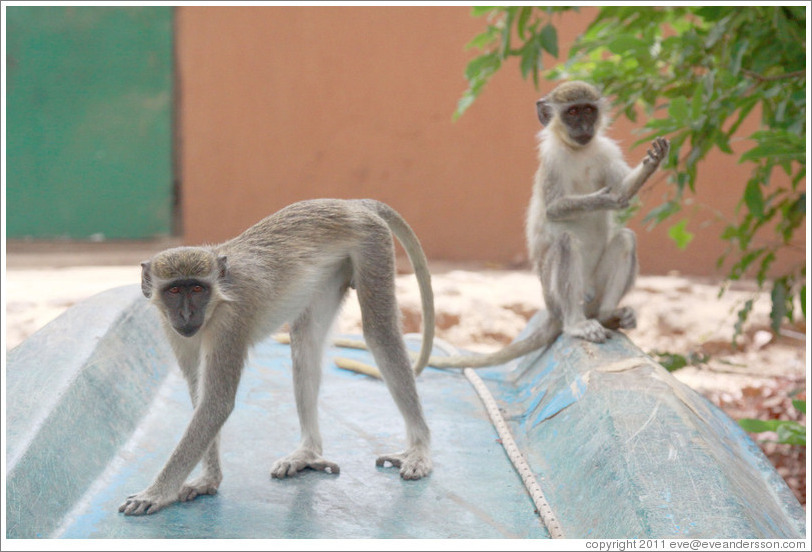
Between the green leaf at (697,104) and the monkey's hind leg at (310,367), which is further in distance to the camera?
the green leaf at (697,104)

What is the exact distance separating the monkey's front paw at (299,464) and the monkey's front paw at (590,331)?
161cm

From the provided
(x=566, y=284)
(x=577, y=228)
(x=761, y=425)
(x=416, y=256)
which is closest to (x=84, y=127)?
(x=577, y=228)

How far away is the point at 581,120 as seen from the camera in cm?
447

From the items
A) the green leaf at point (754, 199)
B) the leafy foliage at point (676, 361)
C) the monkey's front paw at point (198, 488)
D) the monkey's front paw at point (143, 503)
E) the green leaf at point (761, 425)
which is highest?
the green leaf at point (754, 199)

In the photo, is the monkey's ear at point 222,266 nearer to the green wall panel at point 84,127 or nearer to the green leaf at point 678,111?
the green leaf at point 678,111

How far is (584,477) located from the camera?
118 inches

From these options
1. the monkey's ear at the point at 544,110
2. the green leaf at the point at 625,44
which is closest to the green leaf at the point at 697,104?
the green leaf at the point at 625,44

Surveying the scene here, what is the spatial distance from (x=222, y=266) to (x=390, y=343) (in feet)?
2.56

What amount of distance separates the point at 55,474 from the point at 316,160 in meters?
7.34

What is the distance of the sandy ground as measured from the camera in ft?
22.3

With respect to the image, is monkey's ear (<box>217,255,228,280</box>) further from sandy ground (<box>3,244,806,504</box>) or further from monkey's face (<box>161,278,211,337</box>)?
sandy ground (<box>3,244,806,504</box>)

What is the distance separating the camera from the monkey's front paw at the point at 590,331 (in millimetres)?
4285

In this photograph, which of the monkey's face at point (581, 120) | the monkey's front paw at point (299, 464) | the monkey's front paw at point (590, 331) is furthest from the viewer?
the monkey's face at point (581, 120)

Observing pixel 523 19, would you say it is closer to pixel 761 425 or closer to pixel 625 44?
pixel 625 44
